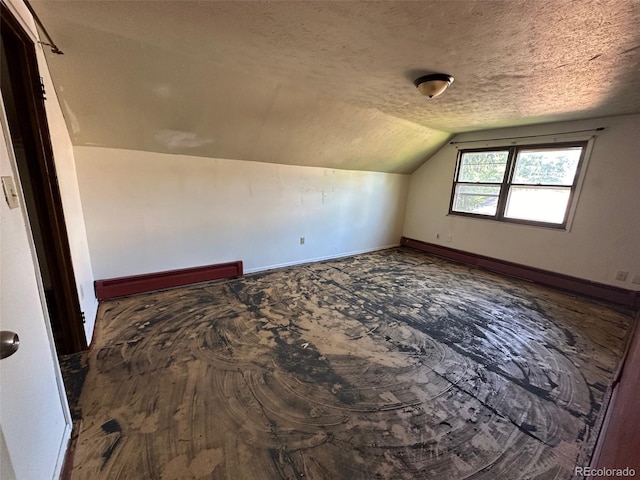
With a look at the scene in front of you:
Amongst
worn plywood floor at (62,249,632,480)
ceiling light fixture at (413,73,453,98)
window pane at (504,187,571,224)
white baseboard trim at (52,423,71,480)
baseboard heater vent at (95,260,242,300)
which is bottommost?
worn plywood floor at (62,249,632,480)

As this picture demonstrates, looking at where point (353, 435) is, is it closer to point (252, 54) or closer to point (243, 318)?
point (243, 318)

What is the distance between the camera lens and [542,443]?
140cm

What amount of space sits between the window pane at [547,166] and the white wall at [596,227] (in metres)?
0.19

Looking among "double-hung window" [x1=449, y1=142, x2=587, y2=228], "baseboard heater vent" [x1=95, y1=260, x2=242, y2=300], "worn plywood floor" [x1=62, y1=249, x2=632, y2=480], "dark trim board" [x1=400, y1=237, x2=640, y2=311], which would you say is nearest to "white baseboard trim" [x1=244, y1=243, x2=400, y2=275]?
"baseboard heater vent" [x1=95, y1=260, x2=242, y2=300]

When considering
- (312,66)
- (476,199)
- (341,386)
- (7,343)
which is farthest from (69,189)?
(476,199)

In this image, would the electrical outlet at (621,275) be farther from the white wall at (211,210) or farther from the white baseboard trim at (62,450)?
the white baseboard trim at (62,450)

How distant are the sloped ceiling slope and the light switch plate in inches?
44.4

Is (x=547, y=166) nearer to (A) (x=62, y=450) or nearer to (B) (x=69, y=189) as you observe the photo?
(A) (x=62, y=450)

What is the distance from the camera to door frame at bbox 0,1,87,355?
4.71 ft

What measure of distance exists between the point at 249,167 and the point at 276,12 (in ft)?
7.32

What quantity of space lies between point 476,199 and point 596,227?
60.7 inches

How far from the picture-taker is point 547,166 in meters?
3.69

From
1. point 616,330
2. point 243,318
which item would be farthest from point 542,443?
point 243,318

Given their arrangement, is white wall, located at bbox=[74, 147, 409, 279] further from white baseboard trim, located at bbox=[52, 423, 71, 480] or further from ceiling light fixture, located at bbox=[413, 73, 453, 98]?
ceiling light fixture, located at bbox=[413, 73, 453, 98]
